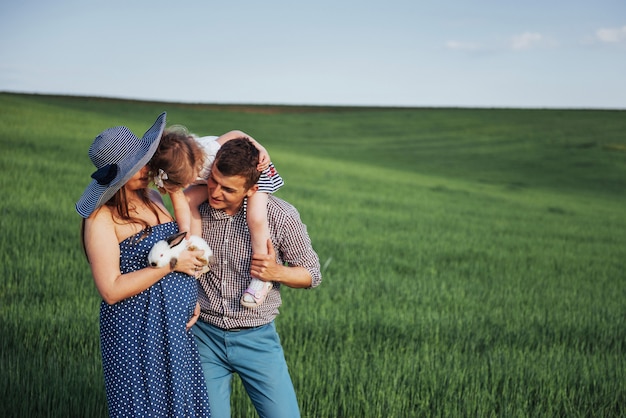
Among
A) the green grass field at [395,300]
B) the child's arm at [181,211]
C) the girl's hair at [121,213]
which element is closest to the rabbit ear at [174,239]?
the girl's hair at [121,213]

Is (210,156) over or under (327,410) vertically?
over

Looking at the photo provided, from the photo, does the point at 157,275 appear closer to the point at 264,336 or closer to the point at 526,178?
the point at 264,336

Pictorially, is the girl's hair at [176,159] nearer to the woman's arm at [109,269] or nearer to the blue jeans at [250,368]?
the woman's arm at [109,269]

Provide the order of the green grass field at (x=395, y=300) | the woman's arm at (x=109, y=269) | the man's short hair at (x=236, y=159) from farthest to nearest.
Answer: the green grass field at (x=395, y=300), the man's short hair at (x=236, y=159), the woman's arm at (x=109, y=269)

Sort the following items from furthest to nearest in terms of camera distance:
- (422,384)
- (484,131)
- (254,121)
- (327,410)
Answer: (254,121) < (484,131) < (422,384) < (327,410)

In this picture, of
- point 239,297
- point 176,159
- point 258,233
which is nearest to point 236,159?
point 176,159

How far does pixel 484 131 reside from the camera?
50906mm

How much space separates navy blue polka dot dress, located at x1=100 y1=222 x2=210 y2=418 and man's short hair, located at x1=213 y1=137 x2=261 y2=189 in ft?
1.18

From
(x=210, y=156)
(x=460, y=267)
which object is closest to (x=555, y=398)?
(x=210, y=156)

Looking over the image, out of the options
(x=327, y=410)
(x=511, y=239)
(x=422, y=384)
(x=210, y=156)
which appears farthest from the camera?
(x=511, y=239)

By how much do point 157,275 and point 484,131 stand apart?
165 feet

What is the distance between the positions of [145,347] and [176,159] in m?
A: 0.72

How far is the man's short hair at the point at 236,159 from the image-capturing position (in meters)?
2.81

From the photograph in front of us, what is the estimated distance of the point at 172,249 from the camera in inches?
102
